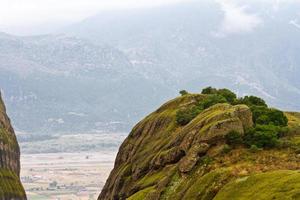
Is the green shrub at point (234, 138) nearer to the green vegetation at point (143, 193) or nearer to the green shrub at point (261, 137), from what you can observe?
the green shrub at point (261, 137)

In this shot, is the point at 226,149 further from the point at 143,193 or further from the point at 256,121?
the point at 143,193

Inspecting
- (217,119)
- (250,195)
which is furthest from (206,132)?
(250,195)

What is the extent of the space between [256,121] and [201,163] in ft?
43.4

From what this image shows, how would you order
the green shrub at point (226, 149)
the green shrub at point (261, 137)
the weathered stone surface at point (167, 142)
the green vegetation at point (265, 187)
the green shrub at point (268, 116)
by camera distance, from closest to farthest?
the green vegetation at point (265, 187) < the green shrub at point (226, 149) < the green shrub at point (261, 137) < the weathered stone surface at point (167, 142) < the green shrub at point (268, 116)

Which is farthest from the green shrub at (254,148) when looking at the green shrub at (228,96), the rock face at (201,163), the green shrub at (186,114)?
the green shrub at (228,96)

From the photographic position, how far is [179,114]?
9262 cm

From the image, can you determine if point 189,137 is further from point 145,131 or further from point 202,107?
point 145,131

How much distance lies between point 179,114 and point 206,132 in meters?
23.5

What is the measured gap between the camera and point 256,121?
76.6 metres

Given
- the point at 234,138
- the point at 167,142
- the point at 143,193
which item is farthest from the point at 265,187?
the point at 167,142

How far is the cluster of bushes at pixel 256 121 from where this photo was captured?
6694 centimetres

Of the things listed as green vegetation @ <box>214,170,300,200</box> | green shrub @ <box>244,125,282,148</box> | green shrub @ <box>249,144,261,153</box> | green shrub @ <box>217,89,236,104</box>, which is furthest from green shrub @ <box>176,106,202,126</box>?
green vegetation @ <box>214,170,300,200</box>

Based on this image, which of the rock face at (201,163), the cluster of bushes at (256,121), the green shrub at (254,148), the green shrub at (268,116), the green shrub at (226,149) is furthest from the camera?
the green shrub at (268,116)

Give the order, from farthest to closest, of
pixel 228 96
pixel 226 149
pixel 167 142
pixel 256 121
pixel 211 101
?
pixel 228 96 → pixel 211 101 → pixel 167 142 → pixel 256 121 → pixel 226 149
